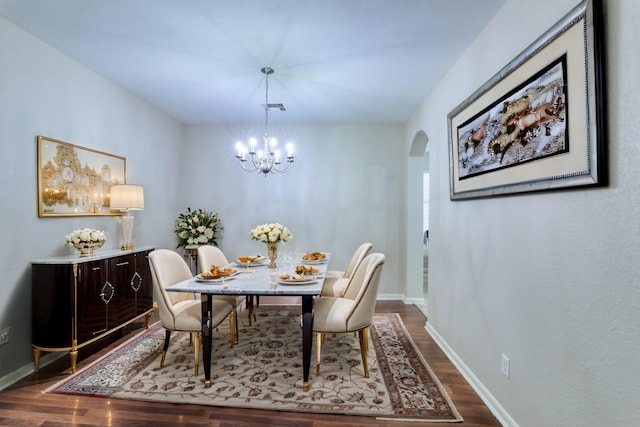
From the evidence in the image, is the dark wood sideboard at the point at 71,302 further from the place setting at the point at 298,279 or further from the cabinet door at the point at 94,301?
the place setting at the point at 298,279

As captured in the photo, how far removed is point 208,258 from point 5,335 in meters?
1.67

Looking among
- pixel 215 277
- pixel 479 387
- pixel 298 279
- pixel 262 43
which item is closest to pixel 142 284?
pixel 215 277

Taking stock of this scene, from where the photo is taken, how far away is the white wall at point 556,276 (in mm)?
1227

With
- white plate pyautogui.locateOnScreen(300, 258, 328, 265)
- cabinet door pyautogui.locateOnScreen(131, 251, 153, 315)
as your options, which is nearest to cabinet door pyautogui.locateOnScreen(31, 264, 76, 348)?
cabinet door pyautogui.locateOnScreen(131, 251, 153, 315)

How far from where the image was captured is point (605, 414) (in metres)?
1.31

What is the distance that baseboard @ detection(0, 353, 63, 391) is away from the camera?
2.41 metres

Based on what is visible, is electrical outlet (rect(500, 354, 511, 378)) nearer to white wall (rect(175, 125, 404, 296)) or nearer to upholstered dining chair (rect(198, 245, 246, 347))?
upholstered dining chair (rect(198, 245, 246, 347))

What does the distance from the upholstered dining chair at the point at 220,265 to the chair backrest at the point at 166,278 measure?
292mm

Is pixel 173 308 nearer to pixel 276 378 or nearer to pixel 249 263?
pixel 249 263

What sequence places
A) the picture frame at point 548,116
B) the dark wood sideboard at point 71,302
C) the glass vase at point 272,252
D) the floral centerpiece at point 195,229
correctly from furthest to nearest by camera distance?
the floral centerpiece at point 195,229, the glass vase at point 272,252, the dark wood sideboard at point 71,302, the picture frame at point 548,116

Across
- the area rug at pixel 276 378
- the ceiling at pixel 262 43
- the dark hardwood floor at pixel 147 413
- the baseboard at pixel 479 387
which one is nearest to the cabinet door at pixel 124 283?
the area rug at pixel 276 378

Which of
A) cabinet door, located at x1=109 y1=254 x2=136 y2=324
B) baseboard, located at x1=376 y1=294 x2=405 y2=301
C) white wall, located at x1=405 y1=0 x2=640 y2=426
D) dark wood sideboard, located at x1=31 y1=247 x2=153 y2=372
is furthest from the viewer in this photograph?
baseboard, located at x1=376 y1=294 x2=405 y2=301

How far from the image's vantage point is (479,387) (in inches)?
92.9

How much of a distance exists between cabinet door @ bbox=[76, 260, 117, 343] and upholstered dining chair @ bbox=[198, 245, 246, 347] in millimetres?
846
